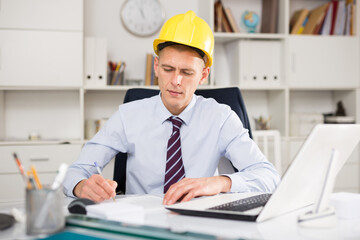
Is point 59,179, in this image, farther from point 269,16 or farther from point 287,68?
point 269,16

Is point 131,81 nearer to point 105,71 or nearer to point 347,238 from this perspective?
point 105,71

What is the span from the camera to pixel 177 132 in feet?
5.60

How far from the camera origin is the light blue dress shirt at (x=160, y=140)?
168cm

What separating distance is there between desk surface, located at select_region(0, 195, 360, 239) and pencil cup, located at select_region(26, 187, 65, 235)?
0.04 m

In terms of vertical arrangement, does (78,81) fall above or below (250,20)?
below

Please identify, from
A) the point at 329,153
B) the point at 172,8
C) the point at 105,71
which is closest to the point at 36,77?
the point at 105,71

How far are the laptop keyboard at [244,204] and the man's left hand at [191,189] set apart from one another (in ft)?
0.41

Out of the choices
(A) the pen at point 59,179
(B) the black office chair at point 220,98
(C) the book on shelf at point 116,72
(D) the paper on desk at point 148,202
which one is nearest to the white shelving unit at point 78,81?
(C) the book on shelf at point 116,72

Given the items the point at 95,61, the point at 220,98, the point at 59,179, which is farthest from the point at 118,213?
the point at 95,61

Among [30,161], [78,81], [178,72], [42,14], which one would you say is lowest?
[30,161]

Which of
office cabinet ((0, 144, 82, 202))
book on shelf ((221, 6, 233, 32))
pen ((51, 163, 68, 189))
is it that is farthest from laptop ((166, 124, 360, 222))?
book on shelf ((221, 6, 233, 32))

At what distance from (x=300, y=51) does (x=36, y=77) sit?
2.12 m

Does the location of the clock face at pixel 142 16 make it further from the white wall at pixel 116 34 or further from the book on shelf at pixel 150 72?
the book on shelf at pixel 150 72

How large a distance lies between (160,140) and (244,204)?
0.70 m
